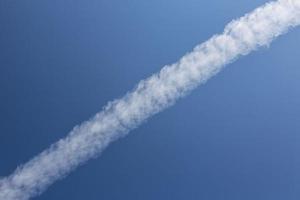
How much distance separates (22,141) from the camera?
108 centimetres

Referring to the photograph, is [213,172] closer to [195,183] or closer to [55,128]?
[195,183]

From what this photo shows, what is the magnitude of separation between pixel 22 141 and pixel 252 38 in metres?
0.56

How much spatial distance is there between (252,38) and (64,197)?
55cm

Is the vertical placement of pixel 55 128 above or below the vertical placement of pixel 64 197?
above

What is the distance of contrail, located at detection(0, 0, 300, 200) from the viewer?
1.06m

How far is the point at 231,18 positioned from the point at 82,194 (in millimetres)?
512

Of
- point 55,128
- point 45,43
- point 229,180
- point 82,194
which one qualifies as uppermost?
point 45,43

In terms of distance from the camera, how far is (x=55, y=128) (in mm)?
1080

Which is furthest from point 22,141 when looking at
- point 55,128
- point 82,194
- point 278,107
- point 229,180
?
point 278,107

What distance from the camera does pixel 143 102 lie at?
109cm

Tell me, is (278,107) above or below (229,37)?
below

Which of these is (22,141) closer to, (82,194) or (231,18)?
(82,194)

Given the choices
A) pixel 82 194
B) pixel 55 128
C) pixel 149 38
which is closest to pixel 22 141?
pixel 55 128

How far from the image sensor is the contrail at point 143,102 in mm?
1063
